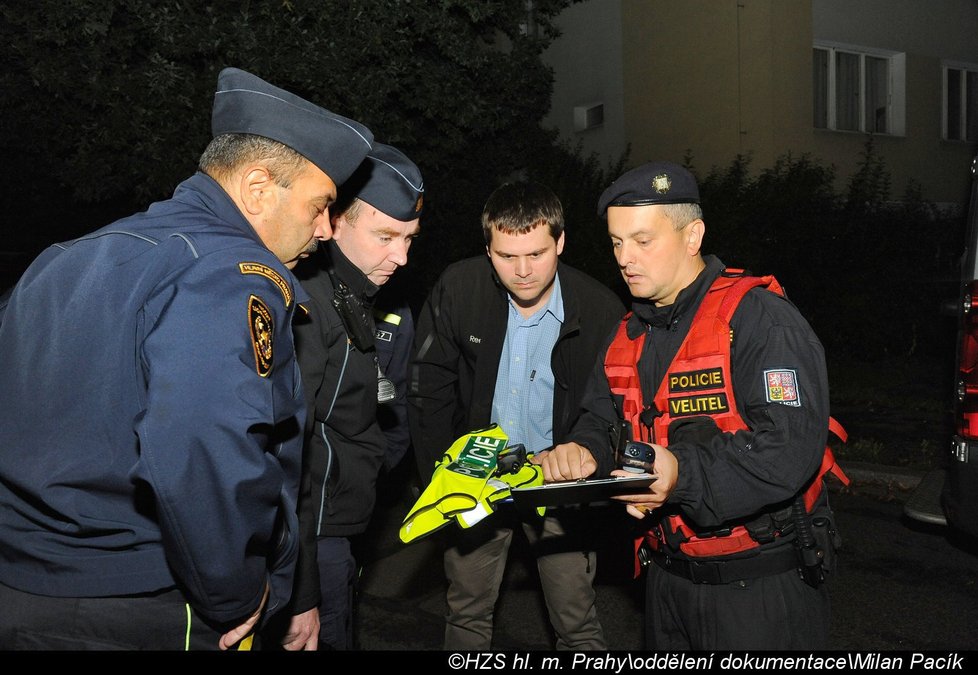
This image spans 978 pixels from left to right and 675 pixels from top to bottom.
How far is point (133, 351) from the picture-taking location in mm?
1684

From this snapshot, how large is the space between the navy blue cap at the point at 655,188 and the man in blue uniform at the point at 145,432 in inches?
51.6

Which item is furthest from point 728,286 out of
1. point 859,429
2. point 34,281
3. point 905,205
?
point 905,205

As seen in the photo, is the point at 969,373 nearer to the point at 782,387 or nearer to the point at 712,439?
the point at 782,387

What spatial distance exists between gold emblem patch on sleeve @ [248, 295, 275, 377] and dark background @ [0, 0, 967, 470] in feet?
6.72

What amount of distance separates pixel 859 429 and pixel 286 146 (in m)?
8.14

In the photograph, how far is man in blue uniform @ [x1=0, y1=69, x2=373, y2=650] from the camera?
1.58m

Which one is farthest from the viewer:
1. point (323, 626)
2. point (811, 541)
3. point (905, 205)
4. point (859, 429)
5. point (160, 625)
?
point (905, 205)

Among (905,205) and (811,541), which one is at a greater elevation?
(905,205)

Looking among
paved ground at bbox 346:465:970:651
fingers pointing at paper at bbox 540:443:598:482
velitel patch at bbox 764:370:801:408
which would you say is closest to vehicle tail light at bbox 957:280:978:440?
paved ground at bbox 346:465:970:651

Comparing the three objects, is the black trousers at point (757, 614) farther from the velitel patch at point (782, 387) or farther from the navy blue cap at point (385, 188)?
the navy blue cap at point (385, 188)

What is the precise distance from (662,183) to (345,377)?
127 centimetres

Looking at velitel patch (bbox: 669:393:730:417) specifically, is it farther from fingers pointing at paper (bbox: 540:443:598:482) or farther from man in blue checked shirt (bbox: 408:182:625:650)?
man in blue checked shirt (bbox: 408:182:625:650)

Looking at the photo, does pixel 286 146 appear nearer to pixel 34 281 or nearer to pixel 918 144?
pixel 34 281

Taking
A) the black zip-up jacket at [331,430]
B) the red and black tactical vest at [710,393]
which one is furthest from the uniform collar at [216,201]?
the red and black tactical vest at [710,393]
